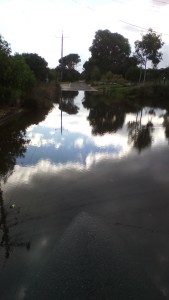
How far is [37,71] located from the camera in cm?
5084

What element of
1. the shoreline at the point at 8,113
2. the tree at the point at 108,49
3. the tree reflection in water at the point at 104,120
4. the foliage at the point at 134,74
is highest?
the tree at the point at 108,49

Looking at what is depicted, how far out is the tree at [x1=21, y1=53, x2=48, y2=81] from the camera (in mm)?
50406

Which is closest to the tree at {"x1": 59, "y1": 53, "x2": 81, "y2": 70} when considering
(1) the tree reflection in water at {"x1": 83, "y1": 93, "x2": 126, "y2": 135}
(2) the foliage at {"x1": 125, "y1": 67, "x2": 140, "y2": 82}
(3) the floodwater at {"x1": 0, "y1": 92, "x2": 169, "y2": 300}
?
(2) the foliage at {"x1": 125, "y1": 67, "x2": 140, "y2": 82}

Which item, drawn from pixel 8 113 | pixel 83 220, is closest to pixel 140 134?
pixel 8 113

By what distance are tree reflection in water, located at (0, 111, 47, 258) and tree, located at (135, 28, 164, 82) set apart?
140 ft

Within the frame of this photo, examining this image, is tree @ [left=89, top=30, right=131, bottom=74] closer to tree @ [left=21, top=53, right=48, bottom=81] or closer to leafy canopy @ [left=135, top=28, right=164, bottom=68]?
leafy canopy @ [left=135, top=28, right=164, bottom=68]

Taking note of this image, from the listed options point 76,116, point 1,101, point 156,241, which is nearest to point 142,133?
point 76,116

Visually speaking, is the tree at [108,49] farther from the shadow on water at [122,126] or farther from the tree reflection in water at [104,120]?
the shadow on water at [122,126]

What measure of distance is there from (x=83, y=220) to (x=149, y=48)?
64.4 meters

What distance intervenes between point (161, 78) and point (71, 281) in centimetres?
7125

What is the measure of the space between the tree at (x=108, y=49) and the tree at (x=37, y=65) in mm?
47941

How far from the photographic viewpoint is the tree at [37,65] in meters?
50.4

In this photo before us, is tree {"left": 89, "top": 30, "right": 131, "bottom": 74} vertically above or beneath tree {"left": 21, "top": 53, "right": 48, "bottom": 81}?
above

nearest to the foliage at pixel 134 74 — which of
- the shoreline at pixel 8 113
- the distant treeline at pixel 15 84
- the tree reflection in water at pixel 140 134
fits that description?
the distant treeline at pixel 15 84
